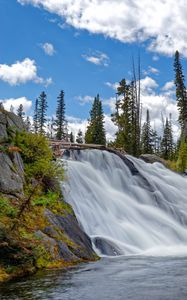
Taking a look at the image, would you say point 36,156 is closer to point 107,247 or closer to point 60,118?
point 107,247

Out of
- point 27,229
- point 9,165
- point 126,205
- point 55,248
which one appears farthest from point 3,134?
point 126,205

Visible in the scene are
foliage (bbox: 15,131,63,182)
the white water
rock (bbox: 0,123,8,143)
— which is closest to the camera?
rock (bbox: 0,123,8,143)

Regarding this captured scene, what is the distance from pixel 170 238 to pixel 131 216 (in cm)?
192

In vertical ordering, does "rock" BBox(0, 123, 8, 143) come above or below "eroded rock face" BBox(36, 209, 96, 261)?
above

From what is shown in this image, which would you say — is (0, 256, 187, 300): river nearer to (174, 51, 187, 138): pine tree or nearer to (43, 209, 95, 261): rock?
(43, 209, 95, 261): rock

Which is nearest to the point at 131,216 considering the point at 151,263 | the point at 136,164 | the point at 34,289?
the point at 151,263

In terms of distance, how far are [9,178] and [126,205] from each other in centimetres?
822

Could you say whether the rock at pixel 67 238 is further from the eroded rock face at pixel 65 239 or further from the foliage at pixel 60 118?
the foliage at pixel 60 118

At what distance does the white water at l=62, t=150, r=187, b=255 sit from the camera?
15828mm

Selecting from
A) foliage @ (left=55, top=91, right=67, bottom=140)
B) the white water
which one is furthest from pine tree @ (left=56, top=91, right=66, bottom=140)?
the white water

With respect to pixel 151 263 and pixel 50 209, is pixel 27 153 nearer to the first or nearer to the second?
pixel 50 209

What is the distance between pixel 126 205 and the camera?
65.0 ft

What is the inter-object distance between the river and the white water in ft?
11.8

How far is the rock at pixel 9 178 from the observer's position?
12492 millimetres
